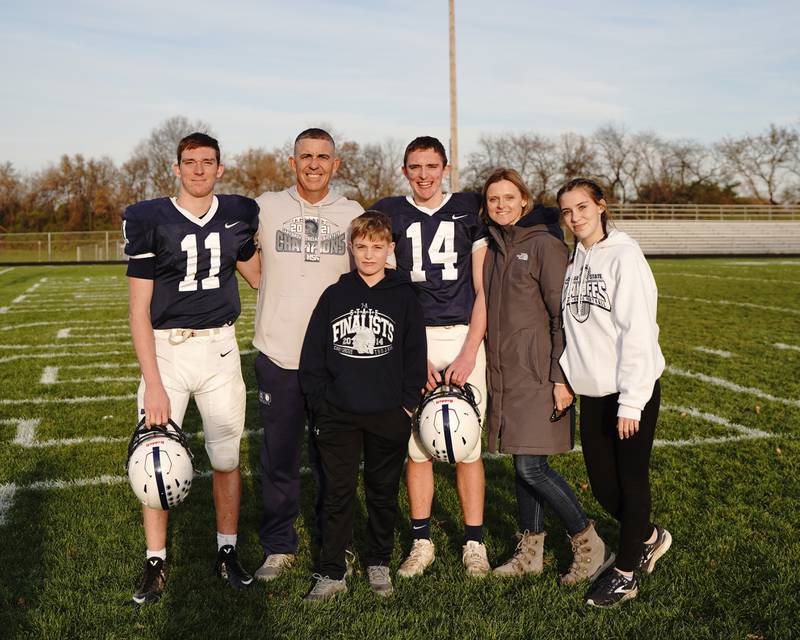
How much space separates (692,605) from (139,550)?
2.53m

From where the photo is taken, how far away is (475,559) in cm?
335

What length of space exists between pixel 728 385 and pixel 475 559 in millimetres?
4615

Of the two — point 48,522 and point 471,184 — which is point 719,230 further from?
point 48,522

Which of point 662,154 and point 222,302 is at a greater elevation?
point 662,154

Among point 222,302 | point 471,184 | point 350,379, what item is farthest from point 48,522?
point 471,184

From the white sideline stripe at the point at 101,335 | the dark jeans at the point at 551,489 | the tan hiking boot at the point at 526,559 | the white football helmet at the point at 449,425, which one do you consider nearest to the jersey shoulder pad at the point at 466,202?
the white football helmet at the point at 449,425

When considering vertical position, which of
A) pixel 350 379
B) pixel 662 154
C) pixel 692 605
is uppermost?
pixel 662 154

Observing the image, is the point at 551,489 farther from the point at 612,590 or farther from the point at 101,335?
the point at 101,335

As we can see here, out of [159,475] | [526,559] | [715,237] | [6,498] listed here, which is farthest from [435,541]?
[715,237]

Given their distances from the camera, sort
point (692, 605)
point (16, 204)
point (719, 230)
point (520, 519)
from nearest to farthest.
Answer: point (692, 605) < point (520, 519) < point (719, 230) < point (16, 204)

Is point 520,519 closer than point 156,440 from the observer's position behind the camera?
No

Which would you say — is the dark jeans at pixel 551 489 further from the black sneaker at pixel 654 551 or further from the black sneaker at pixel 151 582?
the black sneaker at pixel 151 582

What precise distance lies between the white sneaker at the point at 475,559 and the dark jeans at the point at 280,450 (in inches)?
29.5

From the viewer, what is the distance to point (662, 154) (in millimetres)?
59219
